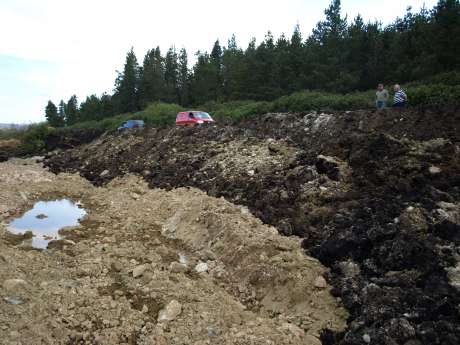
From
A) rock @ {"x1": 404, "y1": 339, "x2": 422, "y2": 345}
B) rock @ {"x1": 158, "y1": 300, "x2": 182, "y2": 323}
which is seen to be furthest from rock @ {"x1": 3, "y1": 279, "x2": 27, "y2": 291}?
rock @ {"x1": 404, "y1": 339, "x2": 422, "y2": 345}

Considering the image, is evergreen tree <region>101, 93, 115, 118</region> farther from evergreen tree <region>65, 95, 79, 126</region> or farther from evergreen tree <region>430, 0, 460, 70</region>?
evergreen tree <region>430, 0, 460, 70</region>

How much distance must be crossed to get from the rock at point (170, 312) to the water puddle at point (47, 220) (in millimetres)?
4871

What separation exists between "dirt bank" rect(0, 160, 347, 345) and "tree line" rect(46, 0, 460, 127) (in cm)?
2370

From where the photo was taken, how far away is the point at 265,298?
756 cm

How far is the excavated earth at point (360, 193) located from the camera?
241 inches

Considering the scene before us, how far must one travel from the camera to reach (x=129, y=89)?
2520 inches

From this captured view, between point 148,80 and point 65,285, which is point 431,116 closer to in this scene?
point 65,285

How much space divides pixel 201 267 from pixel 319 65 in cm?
3309

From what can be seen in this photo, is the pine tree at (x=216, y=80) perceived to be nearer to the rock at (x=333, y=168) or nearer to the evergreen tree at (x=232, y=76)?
the evergreen tree at (x=232, y=76)

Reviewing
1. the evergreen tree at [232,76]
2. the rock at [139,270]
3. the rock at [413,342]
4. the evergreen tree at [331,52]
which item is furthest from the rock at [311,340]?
the evergreen tree at [232,76]

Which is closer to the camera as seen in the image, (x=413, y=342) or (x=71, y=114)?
(x=413, y=342)

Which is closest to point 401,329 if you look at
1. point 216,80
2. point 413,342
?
point 413,342

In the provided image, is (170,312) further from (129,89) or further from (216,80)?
(129,89)

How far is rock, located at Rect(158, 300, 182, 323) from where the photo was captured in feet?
22.1
